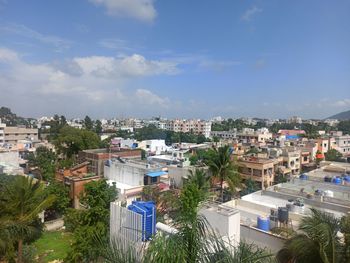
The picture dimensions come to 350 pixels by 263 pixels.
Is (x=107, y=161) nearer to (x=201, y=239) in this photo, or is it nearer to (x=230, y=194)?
(x=230, y=194)

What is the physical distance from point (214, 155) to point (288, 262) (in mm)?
14364

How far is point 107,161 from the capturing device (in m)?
27.6

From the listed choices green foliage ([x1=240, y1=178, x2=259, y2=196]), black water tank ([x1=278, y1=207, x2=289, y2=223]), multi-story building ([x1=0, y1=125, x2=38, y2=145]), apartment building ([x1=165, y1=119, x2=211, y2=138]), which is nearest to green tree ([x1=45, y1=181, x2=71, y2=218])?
green foliage ([x1=240, y1=178, x2=259, y2=196])

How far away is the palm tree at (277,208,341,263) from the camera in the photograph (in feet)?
19.6

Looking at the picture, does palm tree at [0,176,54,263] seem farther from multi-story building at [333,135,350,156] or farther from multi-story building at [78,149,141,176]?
multi-story building at [333,135,350,156]

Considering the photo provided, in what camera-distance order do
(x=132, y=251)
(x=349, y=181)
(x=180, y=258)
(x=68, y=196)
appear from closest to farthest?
(x=180, y=258) < (x=132, y=251) < (x=349, y=181) < (x=68, y=196)

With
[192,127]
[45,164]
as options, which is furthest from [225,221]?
[192,127]

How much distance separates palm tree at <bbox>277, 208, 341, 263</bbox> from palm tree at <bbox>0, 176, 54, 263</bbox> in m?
10.3

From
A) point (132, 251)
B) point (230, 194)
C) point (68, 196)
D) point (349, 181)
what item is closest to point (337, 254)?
point (132, 251)

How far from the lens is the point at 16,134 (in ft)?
193

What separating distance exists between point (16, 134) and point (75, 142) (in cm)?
2845

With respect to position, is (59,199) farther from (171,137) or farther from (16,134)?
(171,137)

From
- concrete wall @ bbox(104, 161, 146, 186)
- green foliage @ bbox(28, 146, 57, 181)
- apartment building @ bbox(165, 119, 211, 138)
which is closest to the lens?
concrete wall @ bbox(104, 161, 146, 186)

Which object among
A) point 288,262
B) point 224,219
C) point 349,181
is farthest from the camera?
point 349,181
